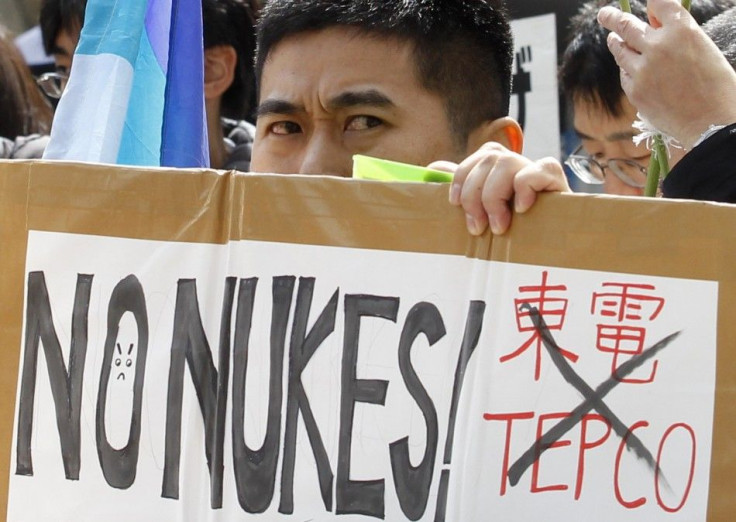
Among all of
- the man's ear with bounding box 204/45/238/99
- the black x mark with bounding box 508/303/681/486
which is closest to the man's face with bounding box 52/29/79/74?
the man's ear with bounding box 204/45/238/99

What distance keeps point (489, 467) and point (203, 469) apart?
0.34 m

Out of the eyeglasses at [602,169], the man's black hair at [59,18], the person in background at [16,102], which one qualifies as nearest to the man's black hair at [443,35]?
the eyeglasses at [602,169]

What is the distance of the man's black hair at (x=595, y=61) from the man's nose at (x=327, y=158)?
1146 mm

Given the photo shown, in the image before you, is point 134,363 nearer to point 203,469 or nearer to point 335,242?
point 203,469

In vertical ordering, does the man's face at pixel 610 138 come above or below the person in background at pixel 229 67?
below

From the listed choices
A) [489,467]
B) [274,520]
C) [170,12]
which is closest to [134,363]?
[274,520]

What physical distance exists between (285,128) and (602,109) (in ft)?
3.82

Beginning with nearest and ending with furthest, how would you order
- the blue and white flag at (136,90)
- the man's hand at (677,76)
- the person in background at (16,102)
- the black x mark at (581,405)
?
the black x mark at (581,405), the man's hand at (677,76), the blue and white flag at (136,90), the person in background at (16,102)

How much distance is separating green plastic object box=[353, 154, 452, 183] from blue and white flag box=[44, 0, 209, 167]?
0.47 m

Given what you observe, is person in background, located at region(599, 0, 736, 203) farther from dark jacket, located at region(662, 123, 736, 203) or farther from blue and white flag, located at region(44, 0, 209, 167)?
blue and white flag, located at region(44, 0, 209, 167)

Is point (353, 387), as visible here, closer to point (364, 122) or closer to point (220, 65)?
point (364, 122)

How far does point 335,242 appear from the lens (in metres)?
1.27

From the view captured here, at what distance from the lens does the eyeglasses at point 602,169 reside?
262 cm

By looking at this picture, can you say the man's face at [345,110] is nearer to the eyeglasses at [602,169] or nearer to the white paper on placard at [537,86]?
the eyeglasses at [602,169]
